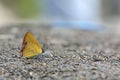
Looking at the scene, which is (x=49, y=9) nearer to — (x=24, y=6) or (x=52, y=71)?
(x=24, y=6)

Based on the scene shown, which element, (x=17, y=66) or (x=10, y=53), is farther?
(x=10, y=53)

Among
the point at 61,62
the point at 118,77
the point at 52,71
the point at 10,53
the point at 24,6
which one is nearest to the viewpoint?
the point at 118,77

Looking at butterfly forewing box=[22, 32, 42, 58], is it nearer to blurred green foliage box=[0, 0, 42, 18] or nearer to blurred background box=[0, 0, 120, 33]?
blurred background box=[0, 0, 120, 33]

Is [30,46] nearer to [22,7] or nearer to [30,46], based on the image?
[30,46]

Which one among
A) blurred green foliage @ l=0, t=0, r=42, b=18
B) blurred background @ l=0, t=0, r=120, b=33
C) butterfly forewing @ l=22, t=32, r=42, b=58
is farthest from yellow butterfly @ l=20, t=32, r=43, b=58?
blurred green foliage @ l=0, t=0, r=42, b=18

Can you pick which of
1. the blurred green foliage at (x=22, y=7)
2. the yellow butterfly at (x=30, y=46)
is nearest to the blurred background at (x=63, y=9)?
the blurred green foliage at (x=22, y=7)

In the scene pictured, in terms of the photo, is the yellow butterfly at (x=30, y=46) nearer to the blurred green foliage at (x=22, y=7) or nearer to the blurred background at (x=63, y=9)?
the blurred background at (x=63, y=9)

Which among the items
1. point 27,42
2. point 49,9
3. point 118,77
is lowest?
point 118,77

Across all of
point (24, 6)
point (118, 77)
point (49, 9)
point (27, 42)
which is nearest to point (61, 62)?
point (27, 42)
